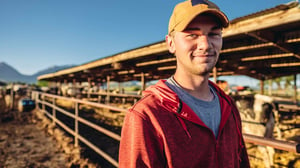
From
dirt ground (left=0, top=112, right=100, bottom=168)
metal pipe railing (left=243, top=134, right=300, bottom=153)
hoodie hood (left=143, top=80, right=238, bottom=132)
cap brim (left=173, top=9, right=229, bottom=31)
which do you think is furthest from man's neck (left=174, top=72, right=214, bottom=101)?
dirt ground (left=0, top=112, right=100, bottom=168)

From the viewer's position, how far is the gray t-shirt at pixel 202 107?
95 centimetres

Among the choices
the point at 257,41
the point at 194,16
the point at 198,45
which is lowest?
the point at 198,45

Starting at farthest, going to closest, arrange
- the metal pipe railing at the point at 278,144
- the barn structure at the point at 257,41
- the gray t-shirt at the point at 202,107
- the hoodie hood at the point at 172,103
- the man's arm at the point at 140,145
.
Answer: the barn structure at the point at 257,41, the metal pipe railing at the point at 278,144, the gray t-shirt at the point at 202,107, the hoodie hood at the point at 172,103, the man's arm at the point at 140,145

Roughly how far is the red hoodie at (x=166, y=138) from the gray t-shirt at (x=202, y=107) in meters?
0.06

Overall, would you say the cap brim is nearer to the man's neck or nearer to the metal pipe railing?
the man's neck

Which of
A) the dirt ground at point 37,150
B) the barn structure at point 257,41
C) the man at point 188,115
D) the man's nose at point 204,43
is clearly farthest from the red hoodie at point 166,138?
the dirt ground at point 37,150

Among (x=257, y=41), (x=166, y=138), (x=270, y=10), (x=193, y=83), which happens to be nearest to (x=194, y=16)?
(x=193, y=83)

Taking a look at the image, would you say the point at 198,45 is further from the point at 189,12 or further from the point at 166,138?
→ the point at 166,138

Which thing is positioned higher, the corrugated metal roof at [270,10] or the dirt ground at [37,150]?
the corrugated metal roof at [270,10]

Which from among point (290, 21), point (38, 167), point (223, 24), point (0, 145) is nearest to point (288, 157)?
point (290, 21)

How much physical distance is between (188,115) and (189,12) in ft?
1.71

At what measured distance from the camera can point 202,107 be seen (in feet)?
3.25

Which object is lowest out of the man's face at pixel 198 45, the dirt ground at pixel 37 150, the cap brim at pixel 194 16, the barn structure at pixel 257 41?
the dirt ground at pixel 37 150

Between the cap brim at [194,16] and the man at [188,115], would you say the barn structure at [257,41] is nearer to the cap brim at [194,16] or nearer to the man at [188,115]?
the cap brim at [194,16]
